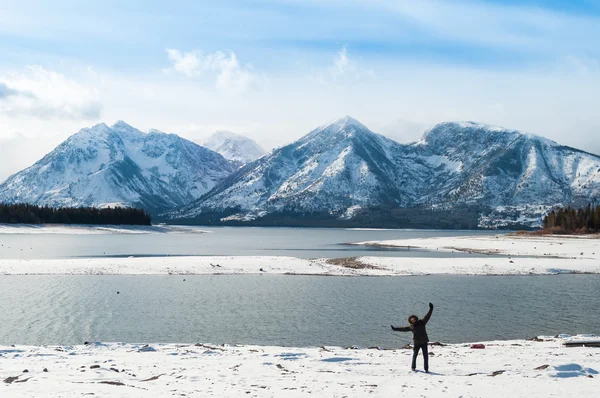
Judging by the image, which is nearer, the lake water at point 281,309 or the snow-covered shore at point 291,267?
the lake water at point 281,309

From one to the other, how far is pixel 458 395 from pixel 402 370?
4.37 metres

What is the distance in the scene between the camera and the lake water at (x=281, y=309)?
3328 cm

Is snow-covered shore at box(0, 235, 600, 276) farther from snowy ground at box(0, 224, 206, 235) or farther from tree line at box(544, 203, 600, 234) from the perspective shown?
snowy ground at box(0, 224, 206, 235)

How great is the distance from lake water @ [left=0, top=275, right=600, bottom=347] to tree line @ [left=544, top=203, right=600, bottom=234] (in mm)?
99162

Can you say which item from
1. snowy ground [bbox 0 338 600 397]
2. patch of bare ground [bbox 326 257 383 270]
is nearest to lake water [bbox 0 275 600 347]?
snowy ground [bbox 0 338 600 397]

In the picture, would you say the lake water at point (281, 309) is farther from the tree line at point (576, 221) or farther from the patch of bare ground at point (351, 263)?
the tree line at point (576, 221)

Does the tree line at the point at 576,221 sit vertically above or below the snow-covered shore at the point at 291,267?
above

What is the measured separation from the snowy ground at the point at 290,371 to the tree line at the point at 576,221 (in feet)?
448

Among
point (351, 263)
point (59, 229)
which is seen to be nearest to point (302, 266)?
point (351, 263)

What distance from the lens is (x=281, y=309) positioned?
4128cm

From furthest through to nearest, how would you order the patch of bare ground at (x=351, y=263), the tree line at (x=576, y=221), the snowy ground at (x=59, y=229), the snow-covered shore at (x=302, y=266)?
the snowy ground at (x=59, y=229) < the tree line at (x=576, y=221) < the patch of bare ground at (x=351, y=263) < the snow-covered shore at (x=302, y=266)

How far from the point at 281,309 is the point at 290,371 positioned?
60.8 feet

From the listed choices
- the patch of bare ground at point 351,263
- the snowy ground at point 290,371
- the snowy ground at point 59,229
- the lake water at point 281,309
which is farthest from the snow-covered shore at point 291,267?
the snowy ground at point 59,229

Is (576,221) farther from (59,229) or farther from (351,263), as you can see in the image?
(59,229)
